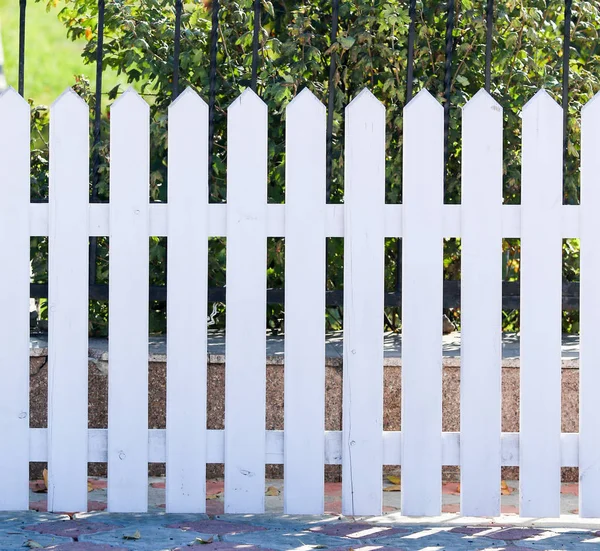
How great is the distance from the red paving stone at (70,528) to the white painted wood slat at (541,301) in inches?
52.9

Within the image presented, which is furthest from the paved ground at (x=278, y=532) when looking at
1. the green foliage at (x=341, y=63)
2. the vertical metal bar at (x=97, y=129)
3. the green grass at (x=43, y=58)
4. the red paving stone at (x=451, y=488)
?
the green grass at (x=43, y=58)

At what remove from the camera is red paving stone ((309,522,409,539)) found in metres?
2.67

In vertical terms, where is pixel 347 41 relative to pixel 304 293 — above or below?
above

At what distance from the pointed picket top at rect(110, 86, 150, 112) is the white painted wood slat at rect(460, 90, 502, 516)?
1021 millimetres

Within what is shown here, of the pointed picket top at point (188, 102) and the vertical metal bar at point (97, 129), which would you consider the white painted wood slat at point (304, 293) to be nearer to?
the pointed picket top at point (188, 102)

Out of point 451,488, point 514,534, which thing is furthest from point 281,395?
point 514,534

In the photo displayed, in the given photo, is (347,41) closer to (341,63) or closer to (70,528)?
(341,63)

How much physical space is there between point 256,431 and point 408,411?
493mm

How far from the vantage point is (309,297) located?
2803 millimetres

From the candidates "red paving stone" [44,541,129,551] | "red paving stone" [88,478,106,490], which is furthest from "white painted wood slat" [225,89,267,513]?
"red paving stone" [88,478,106,490]

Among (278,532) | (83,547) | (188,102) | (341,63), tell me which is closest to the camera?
(83,547)

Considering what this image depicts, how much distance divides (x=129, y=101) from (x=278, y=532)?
4.66 ft

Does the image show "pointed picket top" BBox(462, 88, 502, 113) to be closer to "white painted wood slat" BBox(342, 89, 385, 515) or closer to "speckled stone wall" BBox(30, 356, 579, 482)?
"white painted wood slat" BBox(342, 89, 385, 515)

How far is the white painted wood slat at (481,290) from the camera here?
2.77 metres
